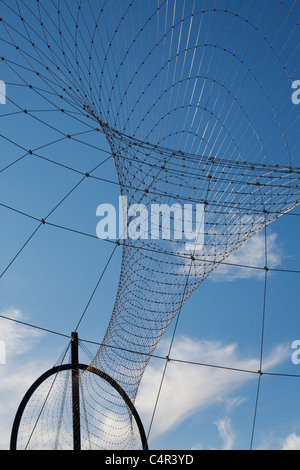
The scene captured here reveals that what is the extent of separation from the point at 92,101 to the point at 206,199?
13.1 ft

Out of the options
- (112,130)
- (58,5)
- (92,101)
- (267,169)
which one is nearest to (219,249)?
(267,169)

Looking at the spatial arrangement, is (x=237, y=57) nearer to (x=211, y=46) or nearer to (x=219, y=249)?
(x=211, y=46)

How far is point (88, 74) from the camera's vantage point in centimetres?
1379

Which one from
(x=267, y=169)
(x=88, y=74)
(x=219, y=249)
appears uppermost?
(x=88, y=74)

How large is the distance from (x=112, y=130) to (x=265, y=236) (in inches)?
208

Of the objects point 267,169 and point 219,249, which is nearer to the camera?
point 267,169

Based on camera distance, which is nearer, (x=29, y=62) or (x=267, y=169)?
(x=267, y=169)

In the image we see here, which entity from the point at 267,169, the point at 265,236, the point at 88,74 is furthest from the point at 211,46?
the point at 265,236

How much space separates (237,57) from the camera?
14.4m
